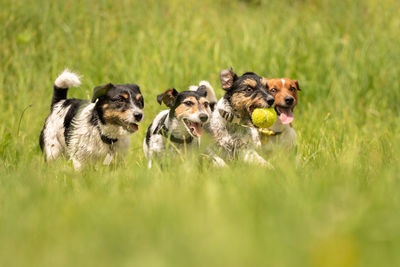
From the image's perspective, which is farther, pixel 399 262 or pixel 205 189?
pixel 205 189

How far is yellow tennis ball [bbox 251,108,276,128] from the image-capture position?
5164mm

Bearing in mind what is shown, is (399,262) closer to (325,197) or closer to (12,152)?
(325,197)

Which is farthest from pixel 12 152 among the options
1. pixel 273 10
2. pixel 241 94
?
pixel 273 10

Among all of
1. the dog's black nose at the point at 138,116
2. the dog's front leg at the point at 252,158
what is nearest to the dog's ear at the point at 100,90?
the dog's black nose at the point at 138,116

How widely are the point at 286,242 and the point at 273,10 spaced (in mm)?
7970

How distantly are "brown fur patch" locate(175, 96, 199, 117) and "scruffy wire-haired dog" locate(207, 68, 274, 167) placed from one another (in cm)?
54

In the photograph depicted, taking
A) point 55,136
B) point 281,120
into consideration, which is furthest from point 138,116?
point 281,120

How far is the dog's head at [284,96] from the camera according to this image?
566 centimetres

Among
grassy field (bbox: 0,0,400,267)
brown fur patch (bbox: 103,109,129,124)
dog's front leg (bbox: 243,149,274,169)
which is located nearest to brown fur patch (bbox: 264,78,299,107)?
grassy field (bbox: 0,0,400,267)

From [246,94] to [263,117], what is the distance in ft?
1.04

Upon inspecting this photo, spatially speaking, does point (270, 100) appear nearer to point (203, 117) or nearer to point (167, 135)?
point (203, 117)

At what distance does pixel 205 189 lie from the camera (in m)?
3.18

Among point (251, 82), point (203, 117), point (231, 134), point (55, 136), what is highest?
point (251, 82)

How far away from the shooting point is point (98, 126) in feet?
17.3
